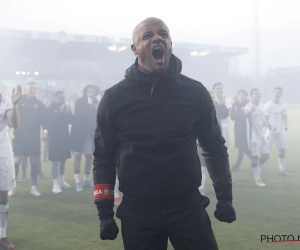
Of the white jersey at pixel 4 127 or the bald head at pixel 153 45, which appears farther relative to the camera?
the white jersey at pixel 4 127

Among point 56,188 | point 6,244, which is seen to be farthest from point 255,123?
point 6,244

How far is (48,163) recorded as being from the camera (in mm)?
11211

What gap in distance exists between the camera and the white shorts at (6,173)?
4.34 m

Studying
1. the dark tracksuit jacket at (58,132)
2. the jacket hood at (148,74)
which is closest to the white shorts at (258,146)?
the dark tracksuit jacket at (58,132)

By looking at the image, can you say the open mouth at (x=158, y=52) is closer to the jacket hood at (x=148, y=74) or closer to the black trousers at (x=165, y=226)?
the jacket hood at (x=148, y=74)

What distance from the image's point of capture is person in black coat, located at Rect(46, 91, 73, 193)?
742 centimetres

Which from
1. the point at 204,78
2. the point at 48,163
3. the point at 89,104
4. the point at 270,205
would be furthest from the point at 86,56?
the point at 270,205

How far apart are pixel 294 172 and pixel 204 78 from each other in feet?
110

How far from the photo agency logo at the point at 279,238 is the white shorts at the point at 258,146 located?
3129mm

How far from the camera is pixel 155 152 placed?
7.07 ft

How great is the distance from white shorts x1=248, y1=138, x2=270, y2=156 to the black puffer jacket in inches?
213

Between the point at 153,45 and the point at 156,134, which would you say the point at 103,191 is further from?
the point at 153,45

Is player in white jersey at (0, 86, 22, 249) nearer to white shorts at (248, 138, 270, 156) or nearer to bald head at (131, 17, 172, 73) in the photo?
bald head at (131, 17, 172, 73)

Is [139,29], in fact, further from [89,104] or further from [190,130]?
[89,104]
